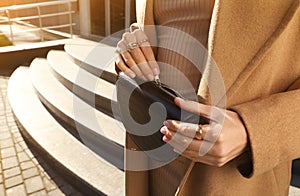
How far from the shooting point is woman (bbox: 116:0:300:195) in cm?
68

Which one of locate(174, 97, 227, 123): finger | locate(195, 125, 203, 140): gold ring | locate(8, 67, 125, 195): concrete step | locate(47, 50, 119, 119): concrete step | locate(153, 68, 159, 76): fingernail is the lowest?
locate(8, 67, 125, 195): concrete step

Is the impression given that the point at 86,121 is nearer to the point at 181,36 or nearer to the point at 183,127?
the point at 181,36

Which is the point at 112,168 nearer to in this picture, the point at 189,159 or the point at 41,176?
the point at 41,176

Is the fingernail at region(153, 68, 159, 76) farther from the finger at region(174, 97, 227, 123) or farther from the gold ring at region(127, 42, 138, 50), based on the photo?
the finger at region(174, 97, 227, 123)

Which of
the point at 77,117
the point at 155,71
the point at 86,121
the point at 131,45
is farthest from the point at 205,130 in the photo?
the point at 77,117

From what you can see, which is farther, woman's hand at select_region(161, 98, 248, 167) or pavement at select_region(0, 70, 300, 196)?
pavement at select_region(0, 70, 300, 196)

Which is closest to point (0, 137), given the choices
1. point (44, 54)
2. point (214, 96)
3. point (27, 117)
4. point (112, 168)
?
point (27, 117)

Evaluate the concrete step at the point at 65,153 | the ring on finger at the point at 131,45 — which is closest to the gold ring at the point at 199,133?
the ring on finger at the point at 131,45

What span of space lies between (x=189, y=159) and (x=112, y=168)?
7.17ft

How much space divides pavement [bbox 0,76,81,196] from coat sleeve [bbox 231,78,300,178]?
7.90 feet

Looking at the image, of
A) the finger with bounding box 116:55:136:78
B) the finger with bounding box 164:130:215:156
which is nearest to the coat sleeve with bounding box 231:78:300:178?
the finger with bounding box 164:130:215:156

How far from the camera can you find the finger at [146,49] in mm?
886

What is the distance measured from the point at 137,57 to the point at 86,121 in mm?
2536

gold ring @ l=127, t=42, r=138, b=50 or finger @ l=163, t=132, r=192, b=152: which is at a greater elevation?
gold ring @ l=127, t=42, r=138, b=50
